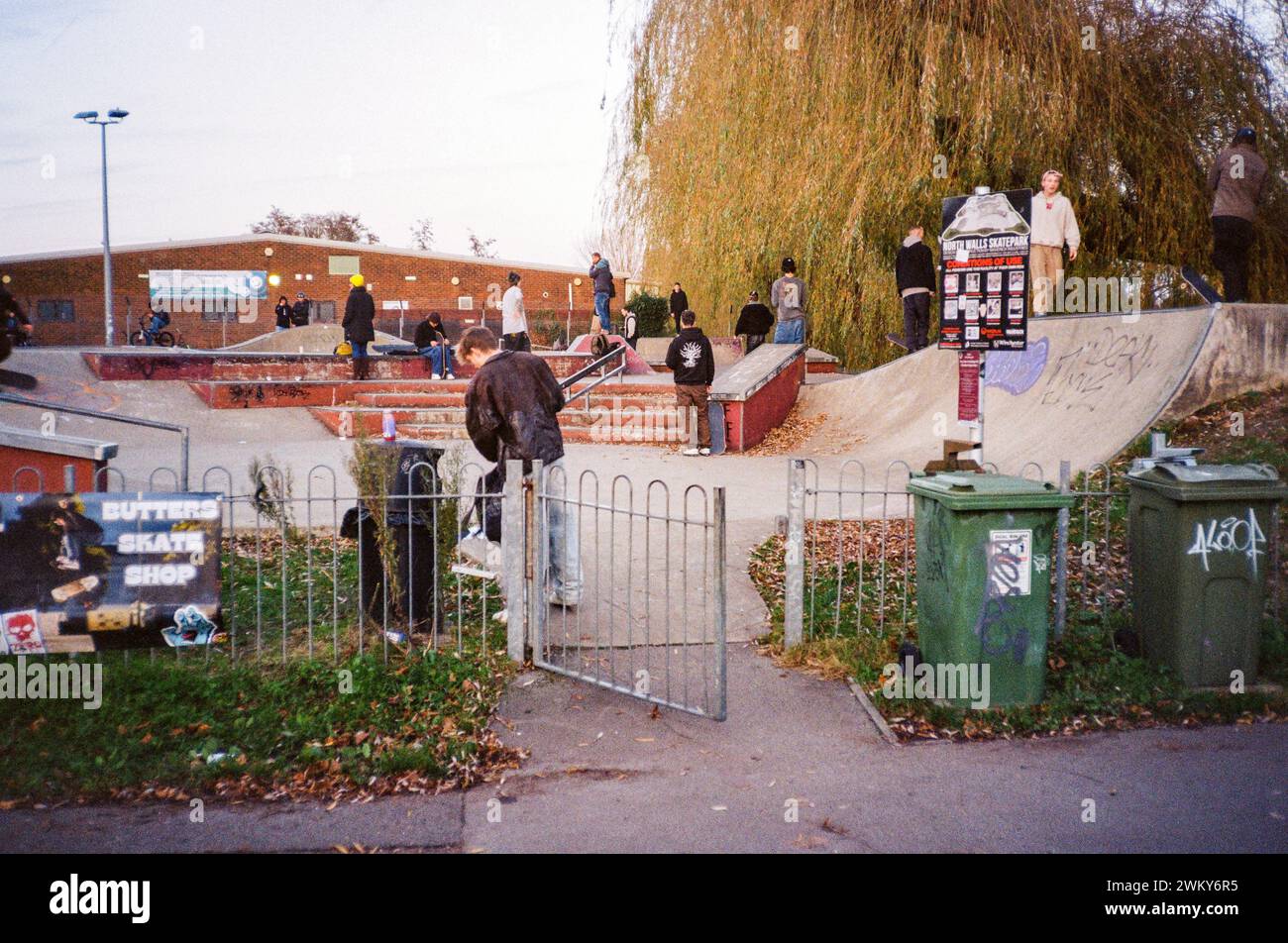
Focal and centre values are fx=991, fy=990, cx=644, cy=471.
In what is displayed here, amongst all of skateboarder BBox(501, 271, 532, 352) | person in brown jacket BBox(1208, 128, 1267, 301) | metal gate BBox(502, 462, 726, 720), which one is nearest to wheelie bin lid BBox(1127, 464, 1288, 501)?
metal gate BBox(502, 462, 726, 720)

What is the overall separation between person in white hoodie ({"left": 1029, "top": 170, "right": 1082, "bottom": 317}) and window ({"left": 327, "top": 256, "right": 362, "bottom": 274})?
39586 millimetres

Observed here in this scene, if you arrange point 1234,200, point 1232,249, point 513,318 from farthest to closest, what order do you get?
1. point 513,318
2. point 1232,249
3. point 1234,200

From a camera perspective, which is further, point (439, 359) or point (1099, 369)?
point (439, 359)

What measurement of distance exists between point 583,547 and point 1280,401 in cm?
681

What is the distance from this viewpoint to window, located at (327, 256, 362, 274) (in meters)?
46.8

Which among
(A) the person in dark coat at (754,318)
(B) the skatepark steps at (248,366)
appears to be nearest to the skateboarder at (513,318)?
(B) the skatepark steps at (248,366)

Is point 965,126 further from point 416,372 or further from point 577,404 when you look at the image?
point 416,372

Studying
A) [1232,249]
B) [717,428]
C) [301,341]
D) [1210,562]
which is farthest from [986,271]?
[301,341]

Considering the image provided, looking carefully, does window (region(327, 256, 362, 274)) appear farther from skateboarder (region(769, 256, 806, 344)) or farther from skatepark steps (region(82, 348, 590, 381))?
skateboarder (region(769, 256, 806, 344))

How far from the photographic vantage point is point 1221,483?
16.9 ft

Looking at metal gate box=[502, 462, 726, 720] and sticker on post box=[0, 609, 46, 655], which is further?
metal gate box=[502, 462, 726, 720]

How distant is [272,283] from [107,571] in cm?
4492

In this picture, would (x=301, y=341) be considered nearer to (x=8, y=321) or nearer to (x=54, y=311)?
(x=54, y=311)

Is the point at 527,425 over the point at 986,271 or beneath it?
beneath
